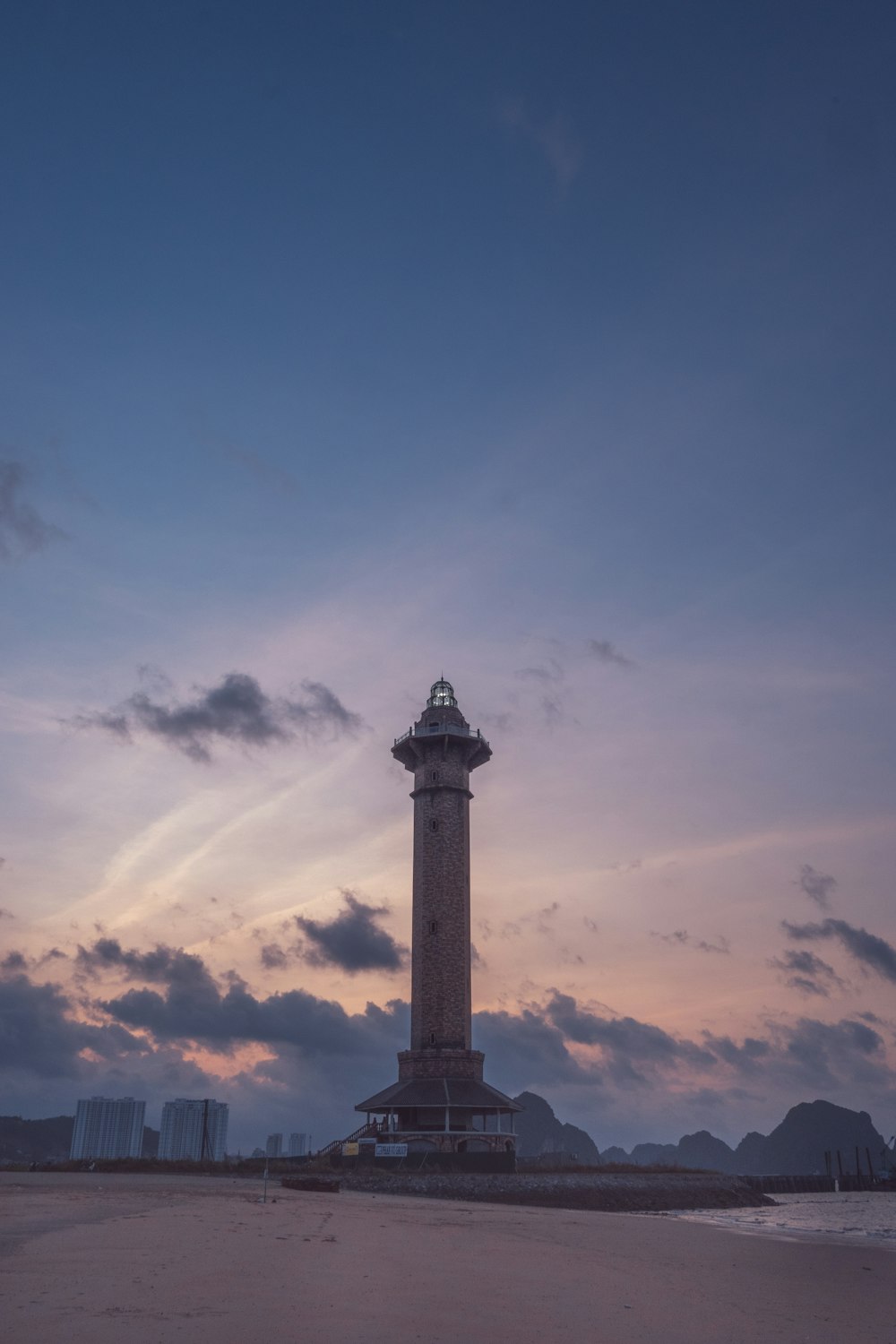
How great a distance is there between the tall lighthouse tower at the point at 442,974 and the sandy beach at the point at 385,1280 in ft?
89.7

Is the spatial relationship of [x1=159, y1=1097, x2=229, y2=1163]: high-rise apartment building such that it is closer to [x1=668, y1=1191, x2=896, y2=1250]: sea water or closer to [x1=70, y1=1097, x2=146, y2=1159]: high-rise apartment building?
[x1=70, y1=1097, x2=146, y2=1159]: high-rise apartment building

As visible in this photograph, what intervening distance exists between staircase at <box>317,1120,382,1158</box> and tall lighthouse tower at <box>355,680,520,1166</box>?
0.77ft

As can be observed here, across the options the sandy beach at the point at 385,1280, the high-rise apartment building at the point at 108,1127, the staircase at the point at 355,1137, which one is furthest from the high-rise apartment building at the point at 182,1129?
the sandy beach at the point at 385,1280

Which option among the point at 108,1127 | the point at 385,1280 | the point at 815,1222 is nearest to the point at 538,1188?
the point at 815,1222

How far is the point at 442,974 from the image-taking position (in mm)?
60031

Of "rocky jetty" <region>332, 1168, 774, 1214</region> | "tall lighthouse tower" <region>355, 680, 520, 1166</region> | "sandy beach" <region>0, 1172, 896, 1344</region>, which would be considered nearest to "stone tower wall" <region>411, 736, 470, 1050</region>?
"tall lighthouse tower" <region>355, 680, 520, 1166</region>

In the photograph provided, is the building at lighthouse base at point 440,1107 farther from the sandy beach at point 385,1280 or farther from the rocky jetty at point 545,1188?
the sandy beach at point 385,1280

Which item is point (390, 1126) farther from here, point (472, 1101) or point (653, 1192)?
point (653, 1192)

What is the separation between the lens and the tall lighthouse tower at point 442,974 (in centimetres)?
5557

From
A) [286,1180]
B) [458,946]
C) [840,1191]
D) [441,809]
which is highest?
[441,809]

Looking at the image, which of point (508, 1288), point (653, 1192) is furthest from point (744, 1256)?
point (653, 1192)

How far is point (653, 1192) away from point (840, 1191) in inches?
3127

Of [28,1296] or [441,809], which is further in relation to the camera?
[441,809]

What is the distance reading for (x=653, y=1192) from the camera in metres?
50.8
